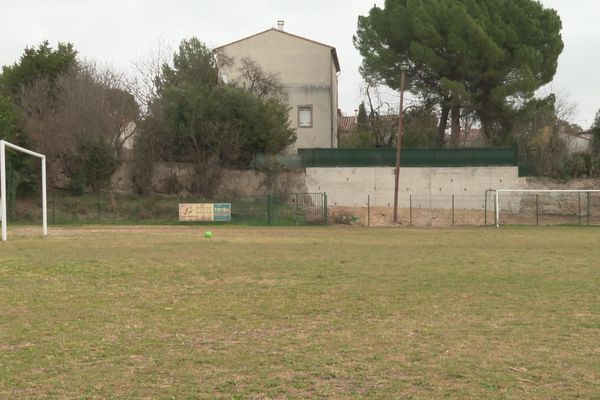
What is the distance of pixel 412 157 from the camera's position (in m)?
46.0

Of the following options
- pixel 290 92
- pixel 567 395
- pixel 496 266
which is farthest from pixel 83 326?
pixel 290 92

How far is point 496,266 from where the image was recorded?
16516 millimetres

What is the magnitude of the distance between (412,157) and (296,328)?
126ft

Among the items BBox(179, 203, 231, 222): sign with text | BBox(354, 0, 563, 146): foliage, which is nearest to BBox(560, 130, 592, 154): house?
BBox(354, 0, 563, 146): foliage

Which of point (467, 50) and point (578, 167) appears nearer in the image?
point (467, 50)

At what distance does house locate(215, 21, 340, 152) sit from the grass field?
3562 centimetres

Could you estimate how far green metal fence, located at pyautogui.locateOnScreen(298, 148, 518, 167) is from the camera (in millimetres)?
45844

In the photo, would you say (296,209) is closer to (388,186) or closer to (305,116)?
(388,186)

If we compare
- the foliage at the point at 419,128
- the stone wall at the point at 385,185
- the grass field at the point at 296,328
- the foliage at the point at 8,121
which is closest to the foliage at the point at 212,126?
the stone wall at the point at 385,185

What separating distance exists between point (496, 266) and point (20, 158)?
3144cm

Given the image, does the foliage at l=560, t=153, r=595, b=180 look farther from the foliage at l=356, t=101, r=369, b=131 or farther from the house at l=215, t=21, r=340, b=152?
the foliage at l=356, t=101, r=369, b=131

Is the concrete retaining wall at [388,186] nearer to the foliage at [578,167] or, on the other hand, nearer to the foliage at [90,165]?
the foliage at [578,167]

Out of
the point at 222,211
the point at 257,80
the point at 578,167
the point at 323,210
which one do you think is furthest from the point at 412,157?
the point at 222,211

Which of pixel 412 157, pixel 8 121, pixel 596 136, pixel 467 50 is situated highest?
pixel 467 50
